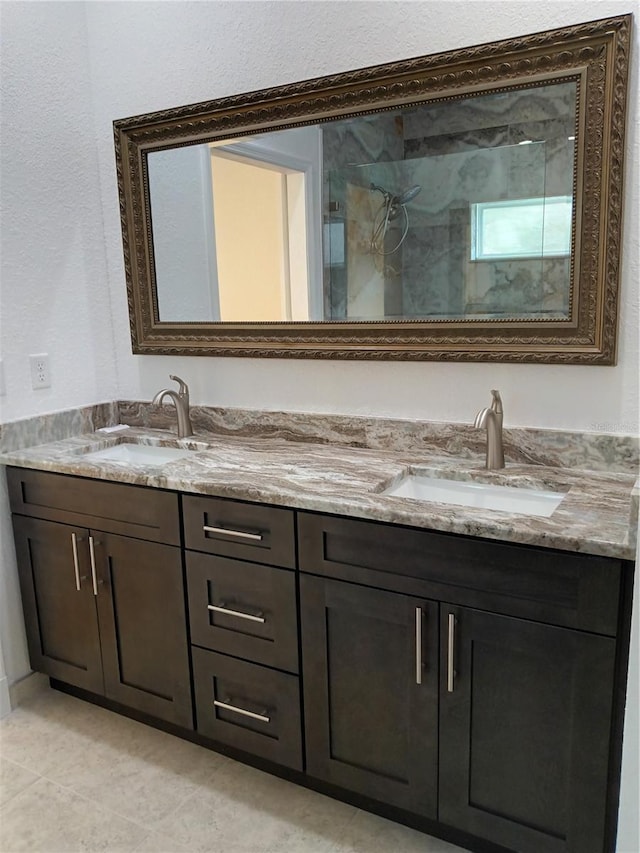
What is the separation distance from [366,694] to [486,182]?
1338mm

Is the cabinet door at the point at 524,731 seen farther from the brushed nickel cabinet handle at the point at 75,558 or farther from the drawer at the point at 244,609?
the brushed nickel cabinet handle at the point at 75,558

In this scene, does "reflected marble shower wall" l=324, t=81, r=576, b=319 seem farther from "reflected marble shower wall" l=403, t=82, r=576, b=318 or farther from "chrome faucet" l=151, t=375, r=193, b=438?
"chrome faucet" l=151, t=375, r=193, b=438

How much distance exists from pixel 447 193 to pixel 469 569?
1008 millimetres

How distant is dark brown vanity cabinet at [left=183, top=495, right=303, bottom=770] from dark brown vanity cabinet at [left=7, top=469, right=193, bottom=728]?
75 mm

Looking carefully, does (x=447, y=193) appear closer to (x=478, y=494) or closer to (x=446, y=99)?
(x=446, y=99)

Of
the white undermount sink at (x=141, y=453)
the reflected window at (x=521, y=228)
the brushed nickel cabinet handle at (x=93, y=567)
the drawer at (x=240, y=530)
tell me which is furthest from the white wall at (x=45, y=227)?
the reflected window at (x=521, y=228)

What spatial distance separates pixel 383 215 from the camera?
1.92 m

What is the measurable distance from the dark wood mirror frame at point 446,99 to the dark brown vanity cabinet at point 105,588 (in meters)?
0.64

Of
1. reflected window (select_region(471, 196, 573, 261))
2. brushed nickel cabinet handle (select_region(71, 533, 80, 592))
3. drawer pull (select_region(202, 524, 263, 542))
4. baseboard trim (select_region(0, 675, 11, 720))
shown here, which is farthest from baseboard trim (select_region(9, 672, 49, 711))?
reflected window (select_region(471, 196, 573, 261))

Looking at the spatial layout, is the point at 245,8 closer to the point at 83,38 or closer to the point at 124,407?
the point at 83,38

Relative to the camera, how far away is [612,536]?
1.31 metres

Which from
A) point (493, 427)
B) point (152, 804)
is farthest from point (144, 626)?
point (493, 427)

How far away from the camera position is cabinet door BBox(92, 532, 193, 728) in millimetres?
1945

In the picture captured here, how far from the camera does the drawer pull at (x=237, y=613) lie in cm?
178
